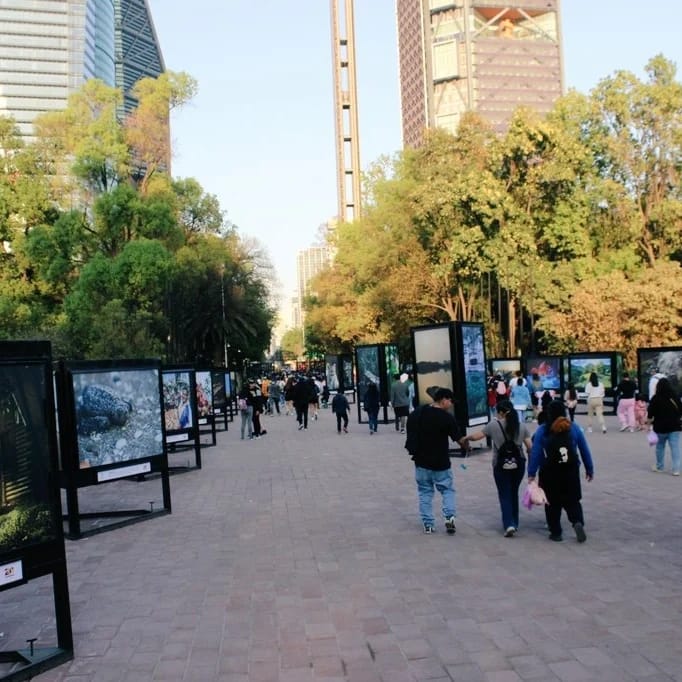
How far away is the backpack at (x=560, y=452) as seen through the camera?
7984mm

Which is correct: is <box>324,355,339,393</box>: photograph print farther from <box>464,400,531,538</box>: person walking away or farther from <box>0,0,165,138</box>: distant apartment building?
<box>0,0,165,138</box>: distant apartment building

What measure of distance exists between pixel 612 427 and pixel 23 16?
5574 inches

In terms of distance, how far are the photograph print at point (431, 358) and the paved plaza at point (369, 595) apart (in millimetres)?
5145

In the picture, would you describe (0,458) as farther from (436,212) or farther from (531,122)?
(531,122)

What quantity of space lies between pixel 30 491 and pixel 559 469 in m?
5.36

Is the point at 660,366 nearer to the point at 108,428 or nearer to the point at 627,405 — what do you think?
the point at 627,405

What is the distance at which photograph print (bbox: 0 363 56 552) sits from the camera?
5062 mm

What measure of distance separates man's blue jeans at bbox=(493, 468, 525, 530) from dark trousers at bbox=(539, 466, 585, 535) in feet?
1.16

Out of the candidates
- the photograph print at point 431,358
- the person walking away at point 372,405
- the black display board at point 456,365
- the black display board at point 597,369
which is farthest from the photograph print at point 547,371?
the photograph print at point 431,358

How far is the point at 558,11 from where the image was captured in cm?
16250

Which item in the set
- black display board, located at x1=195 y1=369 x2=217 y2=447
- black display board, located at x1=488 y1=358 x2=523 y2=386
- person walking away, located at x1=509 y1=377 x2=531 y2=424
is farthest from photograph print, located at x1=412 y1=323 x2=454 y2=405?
black display board, located at x1=488 y1=358 x2=523 y2=386

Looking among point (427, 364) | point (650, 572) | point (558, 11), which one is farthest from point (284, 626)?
point (558, 11)

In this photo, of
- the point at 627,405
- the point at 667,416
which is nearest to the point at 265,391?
the point at 627,405

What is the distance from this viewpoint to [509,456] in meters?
8.41
